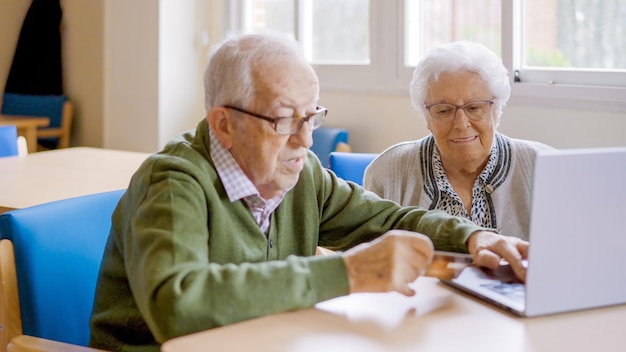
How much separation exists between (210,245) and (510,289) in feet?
1.80

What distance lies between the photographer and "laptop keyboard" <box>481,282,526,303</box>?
1400 millimetres

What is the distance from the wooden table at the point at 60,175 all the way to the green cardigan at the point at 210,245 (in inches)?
44.9

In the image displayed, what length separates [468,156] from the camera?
2.26m

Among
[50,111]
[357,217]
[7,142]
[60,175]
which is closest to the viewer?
[357,217]

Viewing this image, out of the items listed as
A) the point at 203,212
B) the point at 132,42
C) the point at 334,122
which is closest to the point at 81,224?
the point at 203,212

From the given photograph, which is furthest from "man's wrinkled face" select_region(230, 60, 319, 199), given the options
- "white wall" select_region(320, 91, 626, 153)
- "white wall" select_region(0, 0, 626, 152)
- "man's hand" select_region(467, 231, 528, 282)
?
"white wall" select_region(0, 0, 626, 152)

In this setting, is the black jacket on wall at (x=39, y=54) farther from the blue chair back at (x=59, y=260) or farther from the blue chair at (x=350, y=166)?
the blue chair back at (x=59, y=260)

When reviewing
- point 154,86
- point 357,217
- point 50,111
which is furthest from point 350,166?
point 50,111

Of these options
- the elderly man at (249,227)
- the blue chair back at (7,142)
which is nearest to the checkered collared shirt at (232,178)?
the elderly man at (249,227)

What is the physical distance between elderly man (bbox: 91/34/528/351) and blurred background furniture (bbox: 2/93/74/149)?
457 centimetres

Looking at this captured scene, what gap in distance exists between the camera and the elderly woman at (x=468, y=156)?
2230 millimetres

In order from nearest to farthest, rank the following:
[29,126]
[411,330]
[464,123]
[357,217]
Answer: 1. [411,330]
2. [357,217]
3. [464,123]
4. [29,126]

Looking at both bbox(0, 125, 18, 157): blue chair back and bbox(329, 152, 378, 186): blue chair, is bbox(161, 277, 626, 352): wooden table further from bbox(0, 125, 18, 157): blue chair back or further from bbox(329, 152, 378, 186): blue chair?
bbox(0, 125, 18, 157): blue chair back

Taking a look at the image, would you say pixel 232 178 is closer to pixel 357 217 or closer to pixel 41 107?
pixel 357 217
